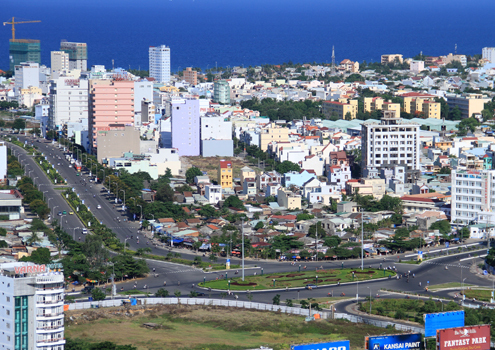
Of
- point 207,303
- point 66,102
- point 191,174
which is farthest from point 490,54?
point 207,303

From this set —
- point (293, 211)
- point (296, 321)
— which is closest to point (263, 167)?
point (293, 211)

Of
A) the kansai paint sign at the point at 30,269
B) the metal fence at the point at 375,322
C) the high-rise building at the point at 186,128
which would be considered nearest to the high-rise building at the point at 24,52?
the high-rise building at the point at 186,128

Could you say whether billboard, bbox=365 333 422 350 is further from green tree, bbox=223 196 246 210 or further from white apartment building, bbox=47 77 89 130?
white apartment building, bbox=47 77 89 130

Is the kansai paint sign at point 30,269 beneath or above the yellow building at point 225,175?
beneath

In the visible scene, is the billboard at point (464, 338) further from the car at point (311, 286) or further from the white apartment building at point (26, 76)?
the white apartment building at point (26, 76)

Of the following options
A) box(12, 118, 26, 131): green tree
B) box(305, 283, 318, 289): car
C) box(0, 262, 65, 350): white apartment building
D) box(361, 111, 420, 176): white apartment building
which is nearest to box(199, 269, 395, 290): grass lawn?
box(305, 283, 318, 289): car

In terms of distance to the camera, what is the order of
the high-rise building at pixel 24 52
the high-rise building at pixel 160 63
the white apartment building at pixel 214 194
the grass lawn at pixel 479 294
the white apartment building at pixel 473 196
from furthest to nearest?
the high-rise building at pixel 24 52 < the high-rise building at pixel 160 63 < the white apartment building at pixel 214 194 < the white apartment building at pixel 473 196 < the grass lawn at pixel 479 294

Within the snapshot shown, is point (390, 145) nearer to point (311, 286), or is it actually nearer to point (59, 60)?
point (311, 286)
